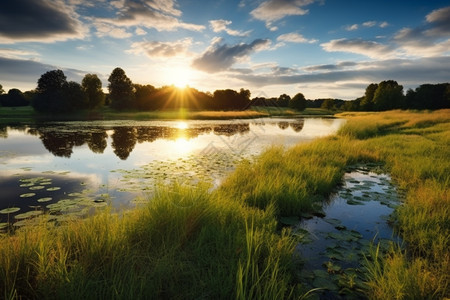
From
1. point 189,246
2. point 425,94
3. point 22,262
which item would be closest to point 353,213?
point 189,246

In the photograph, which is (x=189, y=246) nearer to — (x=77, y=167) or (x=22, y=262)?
(x=22, y=262)

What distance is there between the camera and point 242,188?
586 cm

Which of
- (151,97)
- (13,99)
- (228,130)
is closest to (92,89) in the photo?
Result: (151,97)

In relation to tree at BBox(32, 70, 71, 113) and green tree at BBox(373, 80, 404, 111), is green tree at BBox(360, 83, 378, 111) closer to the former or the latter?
green tree at BBox(373, 80, 404, 111)

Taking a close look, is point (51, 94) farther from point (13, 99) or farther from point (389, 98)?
point (389, 98)

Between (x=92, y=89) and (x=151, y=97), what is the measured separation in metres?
17.1

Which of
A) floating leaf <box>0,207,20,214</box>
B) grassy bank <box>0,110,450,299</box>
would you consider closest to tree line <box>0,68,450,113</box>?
floating leaf <box>0,207,20,214</box>

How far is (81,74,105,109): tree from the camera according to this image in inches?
1922

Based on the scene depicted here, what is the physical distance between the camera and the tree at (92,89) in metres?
48.8

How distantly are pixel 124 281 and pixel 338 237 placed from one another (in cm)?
355

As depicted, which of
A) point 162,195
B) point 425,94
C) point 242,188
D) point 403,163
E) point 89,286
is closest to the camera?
point 89,286

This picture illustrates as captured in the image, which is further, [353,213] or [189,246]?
[353,213]

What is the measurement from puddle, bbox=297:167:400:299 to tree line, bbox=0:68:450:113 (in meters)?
52.2

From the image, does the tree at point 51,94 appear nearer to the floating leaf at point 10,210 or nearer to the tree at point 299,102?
the floating leaf at point 10,210
